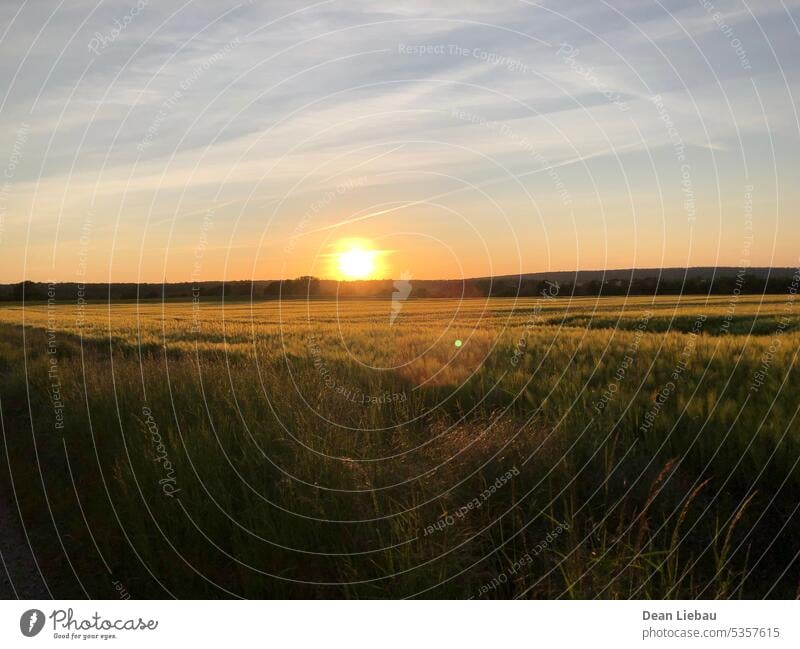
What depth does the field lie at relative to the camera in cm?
379

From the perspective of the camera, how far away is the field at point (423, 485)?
3.79m

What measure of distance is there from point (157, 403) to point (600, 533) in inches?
185

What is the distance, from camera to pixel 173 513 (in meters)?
4.77

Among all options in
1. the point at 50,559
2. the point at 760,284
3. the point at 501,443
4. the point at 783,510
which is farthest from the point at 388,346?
the point at 760,284

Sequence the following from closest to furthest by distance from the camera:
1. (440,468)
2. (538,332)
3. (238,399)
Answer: (440,468)
(238,399)
(538,332)

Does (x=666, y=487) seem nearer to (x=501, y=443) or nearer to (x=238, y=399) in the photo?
(x=501, y=443)

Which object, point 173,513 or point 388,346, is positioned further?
point 388,346

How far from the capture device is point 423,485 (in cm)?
442
